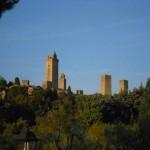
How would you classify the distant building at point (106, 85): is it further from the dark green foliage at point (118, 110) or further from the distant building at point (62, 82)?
the dark green foliage at point (118, 110)

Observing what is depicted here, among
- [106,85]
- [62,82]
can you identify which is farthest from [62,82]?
[106,85]

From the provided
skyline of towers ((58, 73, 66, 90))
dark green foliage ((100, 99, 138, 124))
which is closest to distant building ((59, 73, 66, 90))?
Answer: skyline of towers ((58, 73, 66, 90))

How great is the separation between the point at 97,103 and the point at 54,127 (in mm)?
28924

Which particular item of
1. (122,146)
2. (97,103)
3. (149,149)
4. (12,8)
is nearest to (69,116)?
(122,146)

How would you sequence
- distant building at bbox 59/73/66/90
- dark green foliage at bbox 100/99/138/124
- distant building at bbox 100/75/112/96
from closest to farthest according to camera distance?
dark green foliage at bbox 100/99/138/124
distant building at bbox 100/75/112/96
distant building at bbox 59/73/66/90

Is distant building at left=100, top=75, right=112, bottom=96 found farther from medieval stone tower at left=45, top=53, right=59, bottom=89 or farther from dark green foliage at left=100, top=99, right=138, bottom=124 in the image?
dark green foliage at left=100, top=99, right=138, bottom=124

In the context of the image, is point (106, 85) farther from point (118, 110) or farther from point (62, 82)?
point (118, 110)

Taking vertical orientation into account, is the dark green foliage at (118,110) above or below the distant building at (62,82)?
below

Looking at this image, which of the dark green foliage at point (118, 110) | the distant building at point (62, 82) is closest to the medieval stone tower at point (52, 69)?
the distant building at point (62, 82)

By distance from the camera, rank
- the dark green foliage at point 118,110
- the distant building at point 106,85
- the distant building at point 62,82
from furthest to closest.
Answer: the distant building at point 62,82, the distant building at point 106,85, the dark green foliage at point 118,110

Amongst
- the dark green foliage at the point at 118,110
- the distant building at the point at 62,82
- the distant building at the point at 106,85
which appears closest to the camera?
the dark green foliage at the point at 118,110

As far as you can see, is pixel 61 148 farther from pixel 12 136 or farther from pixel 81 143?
pixel 12 136

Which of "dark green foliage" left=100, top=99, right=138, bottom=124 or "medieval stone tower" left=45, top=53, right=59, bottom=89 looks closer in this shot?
"dark green foliage" left=100, top=99, right=138, bottom=124

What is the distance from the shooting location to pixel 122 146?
1628 inches
